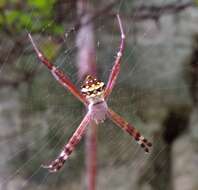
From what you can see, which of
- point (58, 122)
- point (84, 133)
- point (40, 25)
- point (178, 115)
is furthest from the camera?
point (178, 115)

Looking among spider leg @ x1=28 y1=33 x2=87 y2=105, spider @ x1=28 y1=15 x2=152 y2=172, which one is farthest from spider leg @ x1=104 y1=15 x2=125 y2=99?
spider leg @ x1=28 y1=33 x2=87 y2=105

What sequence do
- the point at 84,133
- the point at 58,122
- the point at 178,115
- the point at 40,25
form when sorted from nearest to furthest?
the point at 40,25
the point at 84,133
the point at 58,122
the point at 178,115

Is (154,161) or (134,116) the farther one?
(154,161)

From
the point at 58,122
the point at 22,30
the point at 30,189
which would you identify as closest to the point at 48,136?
the point at 58,122

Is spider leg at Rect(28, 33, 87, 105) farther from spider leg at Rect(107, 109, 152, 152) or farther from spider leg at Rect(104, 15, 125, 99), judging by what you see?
spider leg at Rect(107, 109, 152, 152)

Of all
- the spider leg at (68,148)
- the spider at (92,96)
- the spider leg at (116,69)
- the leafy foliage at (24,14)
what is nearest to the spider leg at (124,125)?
the spider at (92,96)

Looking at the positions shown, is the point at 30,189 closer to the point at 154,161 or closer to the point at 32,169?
the point at 32,169
